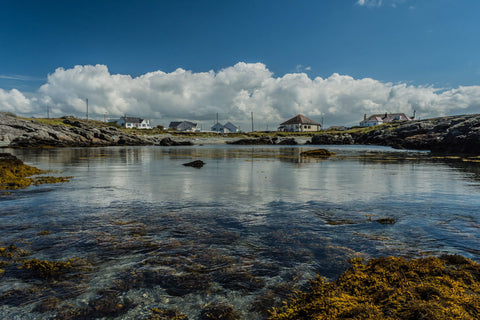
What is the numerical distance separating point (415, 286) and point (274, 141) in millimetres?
101940

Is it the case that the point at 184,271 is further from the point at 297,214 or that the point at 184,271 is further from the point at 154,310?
the point at 297,214

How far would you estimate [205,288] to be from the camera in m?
4.27

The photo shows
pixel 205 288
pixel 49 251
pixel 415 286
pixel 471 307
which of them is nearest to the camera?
pixel 471 307

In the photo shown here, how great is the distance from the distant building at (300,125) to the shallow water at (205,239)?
138m

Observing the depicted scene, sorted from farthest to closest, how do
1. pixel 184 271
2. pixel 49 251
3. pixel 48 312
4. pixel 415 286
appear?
pixel 49 251, pixel 184 271, pixel 415 286, pixel 48 312

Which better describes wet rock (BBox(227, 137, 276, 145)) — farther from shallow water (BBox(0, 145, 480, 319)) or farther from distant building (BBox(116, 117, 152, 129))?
shallow water (BBox(0, 145, 480, 319))

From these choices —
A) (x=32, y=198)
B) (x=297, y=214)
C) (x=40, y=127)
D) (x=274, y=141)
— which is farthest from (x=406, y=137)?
(x=40, y=127)

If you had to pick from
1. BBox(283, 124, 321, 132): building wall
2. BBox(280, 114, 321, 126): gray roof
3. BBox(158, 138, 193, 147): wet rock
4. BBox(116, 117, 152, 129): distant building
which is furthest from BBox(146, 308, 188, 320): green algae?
BBox(116, 117, 152, 129): distant building

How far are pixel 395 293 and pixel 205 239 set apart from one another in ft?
13.1

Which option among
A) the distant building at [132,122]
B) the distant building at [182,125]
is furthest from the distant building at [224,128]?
the distant building at [132,122]

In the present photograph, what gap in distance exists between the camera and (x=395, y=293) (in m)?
3.78

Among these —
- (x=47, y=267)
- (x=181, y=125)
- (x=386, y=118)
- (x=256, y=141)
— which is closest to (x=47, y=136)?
(x=256, y=141)

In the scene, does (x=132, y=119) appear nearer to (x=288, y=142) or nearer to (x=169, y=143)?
(x=169, y=143)

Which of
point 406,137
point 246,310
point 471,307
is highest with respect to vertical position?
point 406,137
